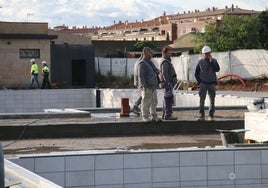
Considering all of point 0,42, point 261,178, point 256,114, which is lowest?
point 261,178

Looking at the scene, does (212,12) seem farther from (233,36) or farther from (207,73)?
(207,73)

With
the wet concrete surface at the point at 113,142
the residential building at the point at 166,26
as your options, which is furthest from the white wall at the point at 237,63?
the residential building at the point at 166,26

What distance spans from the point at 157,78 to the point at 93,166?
236 inches

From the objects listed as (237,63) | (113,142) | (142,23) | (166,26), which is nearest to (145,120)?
(113,142)

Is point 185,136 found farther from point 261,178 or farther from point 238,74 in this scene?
point 238,74

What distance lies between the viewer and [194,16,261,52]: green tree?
168 feet

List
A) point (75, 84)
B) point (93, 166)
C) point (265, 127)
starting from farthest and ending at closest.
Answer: point (75, 84), point (265, 127), point (93, 166)

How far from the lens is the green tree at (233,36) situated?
51.3 m

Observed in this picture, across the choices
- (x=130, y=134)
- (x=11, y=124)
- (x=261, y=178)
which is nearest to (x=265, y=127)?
(x=261, y=178)

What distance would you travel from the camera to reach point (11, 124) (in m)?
13.8

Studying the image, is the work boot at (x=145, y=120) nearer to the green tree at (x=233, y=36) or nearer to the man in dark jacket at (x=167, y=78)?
the man in dark jacket at (x=167, y=78)

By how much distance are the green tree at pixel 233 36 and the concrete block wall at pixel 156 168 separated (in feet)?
136

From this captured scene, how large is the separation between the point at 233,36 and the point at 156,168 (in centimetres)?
4523

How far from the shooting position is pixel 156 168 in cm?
867
